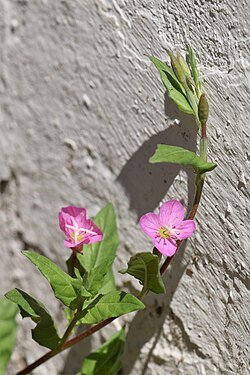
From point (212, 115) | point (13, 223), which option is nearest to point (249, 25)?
point (212, 115)

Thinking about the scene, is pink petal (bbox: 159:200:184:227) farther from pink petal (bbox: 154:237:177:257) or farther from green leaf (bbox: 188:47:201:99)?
green leaf (bbox: 188:47:201:99)

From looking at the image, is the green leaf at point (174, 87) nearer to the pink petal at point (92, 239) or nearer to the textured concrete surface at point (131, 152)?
the textured concrete surface at point (131, 152)

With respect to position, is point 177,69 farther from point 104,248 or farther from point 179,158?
point 104,248

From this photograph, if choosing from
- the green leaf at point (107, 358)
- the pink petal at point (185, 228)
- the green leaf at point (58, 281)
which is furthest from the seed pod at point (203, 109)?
the green leaf at point (107, 358)

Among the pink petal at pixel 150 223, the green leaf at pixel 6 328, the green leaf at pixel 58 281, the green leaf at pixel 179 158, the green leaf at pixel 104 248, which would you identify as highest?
the green leaf at pixel 179 158

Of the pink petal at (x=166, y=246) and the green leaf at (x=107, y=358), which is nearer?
the pink petal at (x=166, y=246)

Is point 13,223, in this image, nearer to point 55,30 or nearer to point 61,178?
point 61,178
